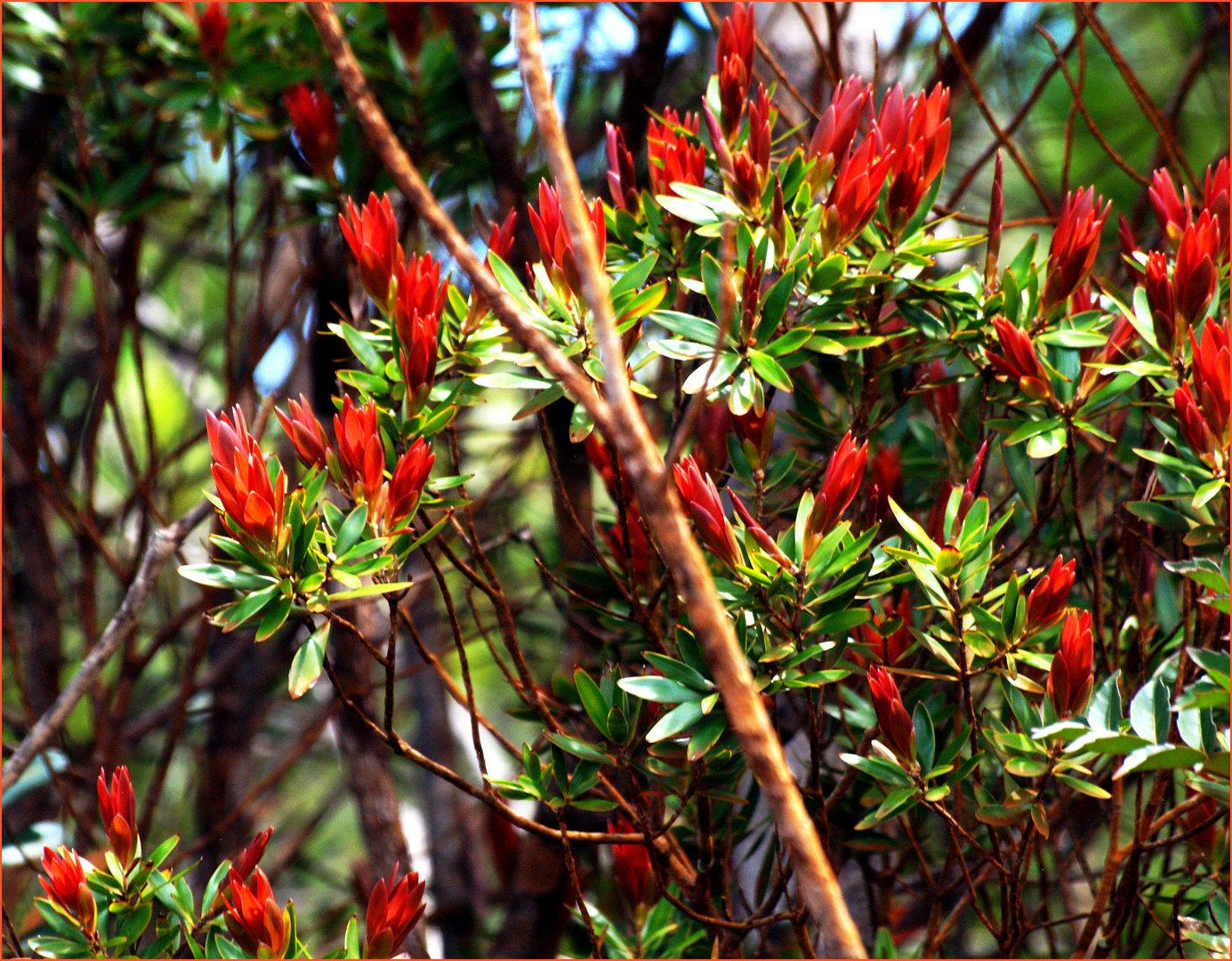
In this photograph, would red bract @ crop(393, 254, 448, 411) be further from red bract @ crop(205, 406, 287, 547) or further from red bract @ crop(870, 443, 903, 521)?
red bract @ crop(870, 443, 903, 521)

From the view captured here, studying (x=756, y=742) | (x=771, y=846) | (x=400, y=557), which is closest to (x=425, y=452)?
(x=400, y=557)

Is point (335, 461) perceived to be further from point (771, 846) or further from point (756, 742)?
point (771, 846)

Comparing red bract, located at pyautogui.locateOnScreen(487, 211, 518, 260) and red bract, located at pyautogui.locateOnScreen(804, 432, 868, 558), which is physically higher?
red bract, located at pyautogui.locateOnScreen(487, 211, 518, 260)

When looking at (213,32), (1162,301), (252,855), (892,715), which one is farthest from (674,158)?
(213,32)

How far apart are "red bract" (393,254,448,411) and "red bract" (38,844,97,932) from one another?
55cm

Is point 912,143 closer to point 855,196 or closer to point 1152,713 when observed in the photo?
point 855,196

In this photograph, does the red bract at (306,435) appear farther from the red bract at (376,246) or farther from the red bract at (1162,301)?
the red bract at (1162,301)

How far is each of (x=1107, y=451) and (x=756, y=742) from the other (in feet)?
2.79

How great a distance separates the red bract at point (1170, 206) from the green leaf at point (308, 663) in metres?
0.98

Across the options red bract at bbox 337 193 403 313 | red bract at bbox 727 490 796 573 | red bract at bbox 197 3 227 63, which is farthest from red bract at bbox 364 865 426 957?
red bract at bbox 197 3 227 63

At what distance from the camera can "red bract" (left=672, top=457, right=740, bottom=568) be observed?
2.85ft

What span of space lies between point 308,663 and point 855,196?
2.25 feet

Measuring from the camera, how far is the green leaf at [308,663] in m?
0.85

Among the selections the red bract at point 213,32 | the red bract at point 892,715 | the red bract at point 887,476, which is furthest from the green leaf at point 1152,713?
the red bract at point 213,32
